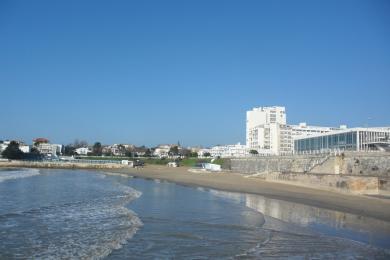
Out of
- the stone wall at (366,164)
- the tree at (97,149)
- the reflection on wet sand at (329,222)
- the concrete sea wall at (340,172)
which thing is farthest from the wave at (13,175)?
the tree at (97,149)

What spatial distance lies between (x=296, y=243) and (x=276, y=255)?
1797 mm

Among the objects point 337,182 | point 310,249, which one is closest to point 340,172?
point 337,182

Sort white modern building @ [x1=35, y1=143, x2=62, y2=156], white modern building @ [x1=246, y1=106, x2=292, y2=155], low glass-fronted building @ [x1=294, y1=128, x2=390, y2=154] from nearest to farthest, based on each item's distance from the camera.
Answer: low glass-fronted building @ [x1=294, y1=128, x2=390, y2=154], white modern building @ [x1=246, y1=106, x2=292, y2=155], white modern building @ [x1=35, y1=143, x2=62, y2=156]

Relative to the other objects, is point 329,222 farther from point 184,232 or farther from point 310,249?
point 184,232

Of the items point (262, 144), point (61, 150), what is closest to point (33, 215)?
point (262, 144)

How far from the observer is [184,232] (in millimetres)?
13742

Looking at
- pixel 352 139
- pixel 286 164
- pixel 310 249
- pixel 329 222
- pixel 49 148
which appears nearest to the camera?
pixel 310 249

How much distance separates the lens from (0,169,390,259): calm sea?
1091cm

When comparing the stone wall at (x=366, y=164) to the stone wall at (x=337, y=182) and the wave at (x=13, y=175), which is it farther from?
the wave at (x=13, y=175)

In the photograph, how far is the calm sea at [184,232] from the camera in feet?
35.8

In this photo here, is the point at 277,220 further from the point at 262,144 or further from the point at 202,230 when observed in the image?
the point at 262,144

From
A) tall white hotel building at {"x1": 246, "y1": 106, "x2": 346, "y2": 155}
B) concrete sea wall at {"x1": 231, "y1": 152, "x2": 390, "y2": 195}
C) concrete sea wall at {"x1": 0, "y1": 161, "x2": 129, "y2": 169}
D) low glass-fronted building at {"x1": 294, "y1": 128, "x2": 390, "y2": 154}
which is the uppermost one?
tall white hotel building at {"x1": 246, "y1": 106, "x2": 346, "y2": 155}

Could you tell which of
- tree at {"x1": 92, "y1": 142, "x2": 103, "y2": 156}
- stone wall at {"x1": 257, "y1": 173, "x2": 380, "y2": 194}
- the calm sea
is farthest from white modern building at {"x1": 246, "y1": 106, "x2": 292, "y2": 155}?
the calm sea

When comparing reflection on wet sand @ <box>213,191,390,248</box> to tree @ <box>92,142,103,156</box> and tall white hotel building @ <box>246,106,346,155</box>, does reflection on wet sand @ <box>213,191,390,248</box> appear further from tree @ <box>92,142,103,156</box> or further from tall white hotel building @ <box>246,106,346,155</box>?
tree @ <box>92,142,103,156</box>
